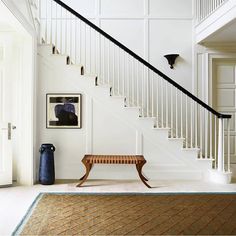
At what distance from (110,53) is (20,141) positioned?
2.47m

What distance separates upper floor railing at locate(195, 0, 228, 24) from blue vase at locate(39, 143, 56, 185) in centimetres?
372

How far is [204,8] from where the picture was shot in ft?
18.9

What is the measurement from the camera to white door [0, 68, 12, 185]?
4.62 m

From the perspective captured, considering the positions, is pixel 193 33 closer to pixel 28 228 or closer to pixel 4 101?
pixel 4 101

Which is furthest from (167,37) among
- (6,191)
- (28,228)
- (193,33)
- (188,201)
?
(28,228)

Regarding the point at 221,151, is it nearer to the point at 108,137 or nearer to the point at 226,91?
the point at 226,91

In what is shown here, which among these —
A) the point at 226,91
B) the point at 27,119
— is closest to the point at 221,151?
the point at 226,91

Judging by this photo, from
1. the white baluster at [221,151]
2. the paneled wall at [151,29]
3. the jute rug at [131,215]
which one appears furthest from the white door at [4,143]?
the white baluster at [221,151]

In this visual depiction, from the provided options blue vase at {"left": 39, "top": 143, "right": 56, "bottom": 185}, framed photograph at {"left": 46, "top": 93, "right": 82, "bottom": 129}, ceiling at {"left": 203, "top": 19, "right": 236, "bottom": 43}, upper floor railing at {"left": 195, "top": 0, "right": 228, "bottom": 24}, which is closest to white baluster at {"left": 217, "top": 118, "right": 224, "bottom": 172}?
ceiling at {"left": 203, "top": 19, "right": 236, "bottom": 43}

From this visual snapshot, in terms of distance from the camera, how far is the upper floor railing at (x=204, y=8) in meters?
5.12

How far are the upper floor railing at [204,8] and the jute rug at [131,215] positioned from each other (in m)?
3.22

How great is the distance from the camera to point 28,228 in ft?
9.63

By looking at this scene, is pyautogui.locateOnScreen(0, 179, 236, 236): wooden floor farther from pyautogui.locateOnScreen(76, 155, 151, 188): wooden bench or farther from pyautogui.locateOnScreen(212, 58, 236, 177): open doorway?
pyautogui.locateOnScreen(212, 58, 236, 177): open doorway

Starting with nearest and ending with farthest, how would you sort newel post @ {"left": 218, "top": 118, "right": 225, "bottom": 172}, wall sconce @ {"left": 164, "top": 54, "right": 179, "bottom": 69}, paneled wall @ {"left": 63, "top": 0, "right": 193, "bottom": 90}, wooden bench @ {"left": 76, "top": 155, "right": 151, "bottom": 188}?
wooden bench @ {"left": 76, "top": 155, "right": 151, "bottom": 188}, newel post @ {"left": 218, "top": 118, "right": 225, "bottom": 172}, wall sconce @ {"left": 164, "top": 54, "right": 179, "bottom": 69}, paneled wall @ {"left": 63, "top": 0, "right": 193, "bottom": 90}
